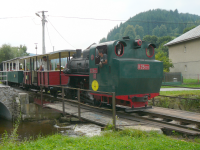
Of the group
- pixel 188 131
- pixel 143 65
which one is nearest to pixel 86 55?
pixel 143 65

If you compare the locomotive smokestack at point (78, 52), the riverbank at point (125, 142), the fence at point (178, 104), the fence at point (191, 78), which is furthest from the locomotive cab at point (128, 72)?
the fence at point (191, 78)

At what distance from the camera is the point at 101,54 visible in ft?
28.1

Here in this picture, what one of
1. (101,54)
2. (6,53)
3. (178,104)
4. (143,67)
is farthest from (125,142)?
(6,53)

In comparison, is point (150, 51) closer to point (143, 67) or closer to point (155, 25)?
point (143, 67)

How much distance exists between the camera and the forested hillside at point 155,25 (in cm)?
12938

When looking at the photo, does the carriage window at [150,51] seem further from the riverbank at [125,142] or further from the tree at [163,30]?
the tree at [163,30]

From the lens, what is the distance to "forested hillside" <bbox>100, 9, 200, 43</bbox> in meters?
129

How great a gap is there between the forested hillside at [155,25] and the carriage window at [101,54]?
120 meters

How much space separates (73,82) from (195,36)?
1974cm

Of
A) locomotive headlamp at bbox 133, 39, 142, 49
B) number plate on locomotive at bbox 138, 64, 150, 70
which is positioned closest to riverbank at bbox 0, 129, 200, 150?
number plate on locomotive at bbox 138, 64, 150, 70

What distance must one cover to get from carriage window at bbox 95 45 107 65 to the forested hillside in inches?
4734

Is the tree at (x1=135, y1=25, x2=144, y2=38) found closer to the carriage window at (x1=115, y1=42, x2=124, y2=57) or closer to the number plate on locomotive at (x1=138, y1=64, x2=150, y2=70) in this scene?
the number plate on locomotive at (x1=138, y1=64, x2=150, y2=70)

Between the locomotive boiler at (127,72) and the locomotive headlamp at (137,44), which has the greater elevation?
the locomotive headlamp at (137,44)

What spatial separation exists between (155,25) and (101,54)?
14773 centimetres
